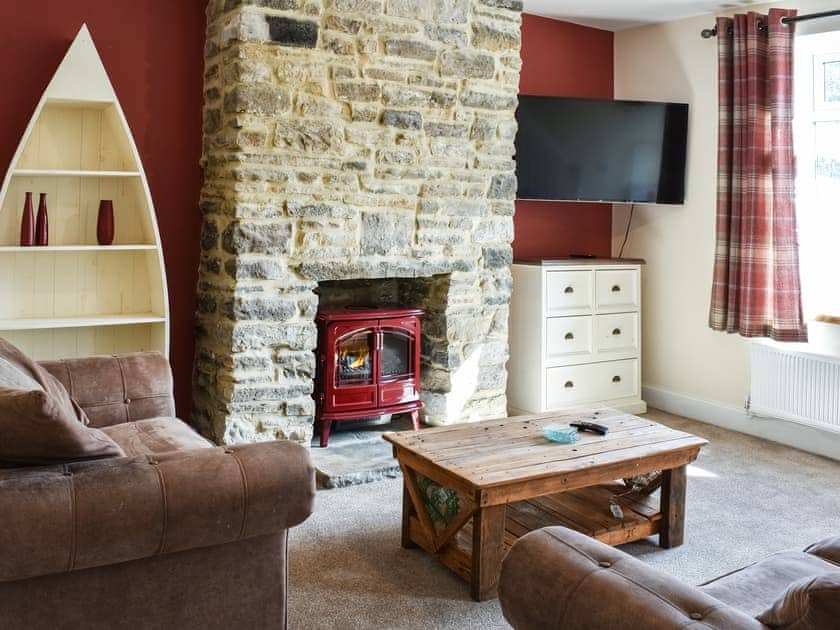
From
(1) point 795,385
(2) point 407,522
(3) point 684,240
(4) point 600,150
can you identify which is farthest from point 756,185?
(2) point 407,522

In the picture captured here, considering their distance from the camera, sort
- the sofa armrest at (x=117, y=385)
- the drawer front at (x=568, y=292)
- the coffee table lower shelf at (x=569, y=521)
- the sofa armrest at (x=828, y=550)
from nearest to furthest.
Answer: the sofa armrest at (x=828, y=550) < the coffee table lower shelf at (x=569, y=521) < the sofa armrest at (x=117, y=385) < the drawer front at (x=568, y=292)

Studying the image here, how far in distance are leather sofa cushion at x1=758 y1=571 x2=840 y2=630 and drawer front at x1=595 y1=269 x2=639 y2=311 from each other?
370cm

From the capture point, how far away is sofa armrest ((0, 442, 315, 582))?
1.71 metres

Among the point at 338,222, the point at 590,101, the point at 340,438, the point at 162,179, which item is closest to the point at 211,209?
the point at 162,179

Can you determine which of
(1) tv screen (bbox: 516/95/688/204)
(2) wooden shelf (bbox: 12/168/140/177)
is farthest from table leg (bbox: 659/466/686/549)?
(2) wooden shelf (bbox: 12/168/140/177)

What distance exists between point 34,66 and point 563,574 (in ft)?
11.2

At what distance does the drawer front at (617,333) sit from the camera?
4984 millimetres

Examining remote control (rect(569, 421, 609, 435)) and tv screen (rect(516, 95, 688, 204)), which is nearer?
remote control (rect(569, 421, 609, 435))

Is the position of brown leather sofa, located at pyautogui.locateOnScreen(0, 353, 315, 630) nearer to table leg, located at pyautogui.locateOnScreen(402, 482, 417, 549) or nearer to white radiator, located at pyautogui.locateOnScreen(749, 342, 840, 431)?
table leg, located at pyautogui.locateOnScreen(402, 482, 417, 549)

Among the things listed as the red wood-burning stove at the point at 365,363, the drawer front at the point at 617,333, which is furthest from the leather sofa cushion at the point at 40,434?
the drawer front at the point at 617,333

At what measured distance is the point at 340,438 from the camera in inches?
169

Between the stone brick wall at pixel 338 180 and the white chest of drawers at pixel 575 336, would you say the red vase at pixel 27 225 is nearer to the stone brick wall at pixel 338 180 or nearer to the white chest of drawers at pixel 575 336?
the stone brick wall at pixel 338 180

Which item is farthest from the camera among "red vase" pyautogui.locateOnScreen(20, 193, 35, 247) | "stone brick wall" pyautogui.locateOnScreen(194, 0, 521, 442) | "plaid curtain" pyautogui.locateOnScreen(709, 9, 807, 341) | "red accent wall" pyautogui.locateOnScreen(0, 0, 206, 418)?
"plaid curtain" pyautogui.locateOnScreen(709, 9, 807, 341)

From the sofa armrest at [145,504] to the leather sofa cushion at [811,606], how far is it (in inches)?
44.4
